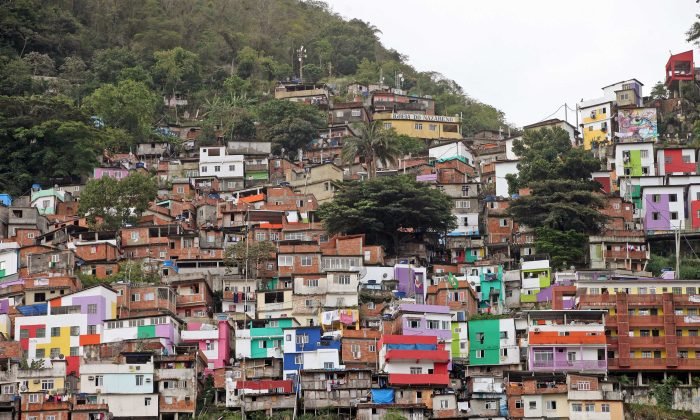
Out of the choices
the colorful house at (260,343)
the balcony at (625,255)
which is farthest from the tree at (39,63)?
the colorful house at (260,343)

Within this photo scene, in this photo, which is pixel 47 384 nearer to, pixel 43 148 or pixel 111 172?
pixel 111 172

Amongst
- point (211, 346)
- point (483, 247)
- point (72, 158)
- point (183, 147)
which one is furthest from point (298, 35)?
point (211, 346)

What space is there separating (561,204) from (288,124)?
3169 centimetres

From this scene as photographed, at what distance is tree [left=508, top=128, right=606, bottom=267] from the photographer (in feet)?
255

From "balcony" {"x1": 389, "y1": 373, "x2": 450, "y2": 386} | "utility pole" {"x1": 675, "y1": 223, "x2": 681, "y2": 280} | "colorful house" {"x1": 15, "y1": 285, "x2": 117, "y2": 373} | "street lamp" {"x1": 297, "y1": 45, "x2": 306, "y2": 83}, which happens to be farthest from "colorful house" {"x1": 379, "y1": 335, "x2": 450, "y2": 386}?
"street lamp" {"x1": 297, "y1": 45, "x2": 306, "y2": 83}

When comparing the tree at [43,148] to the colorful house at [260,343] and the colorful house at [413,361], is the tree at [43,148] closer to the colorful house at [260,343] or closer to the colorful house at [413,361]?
the colorful house at [260,343]

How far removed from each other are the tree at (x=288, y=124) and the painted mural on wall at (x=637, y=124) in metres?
22.5

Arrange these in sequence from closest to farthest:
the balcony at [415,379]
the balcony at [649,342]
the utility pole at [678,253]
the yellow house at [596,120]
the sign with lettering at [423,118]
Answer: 1. the balcony at [415,379]
2. the balcony at [649,342]
3. the utility pole at [678,253]
4. the yellow house at [596,120]
5. the sign with lettering at [423,118]

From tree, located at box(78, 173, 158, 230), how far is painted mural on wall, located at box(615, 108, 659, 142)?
35115 mm

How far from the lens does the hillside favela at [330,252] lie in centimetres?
6150

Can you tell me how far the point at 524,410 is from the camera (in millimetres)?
60906

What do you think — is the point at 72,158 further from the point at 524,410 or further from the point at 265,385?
the point at 524,410

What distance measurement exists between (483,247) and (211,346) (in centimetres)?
2155

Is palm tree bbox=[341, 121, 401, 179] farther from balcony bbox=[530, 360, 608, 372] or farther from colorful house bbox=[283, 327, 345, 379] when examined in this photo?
balcony bbox=[530, 360, 608, 372]
